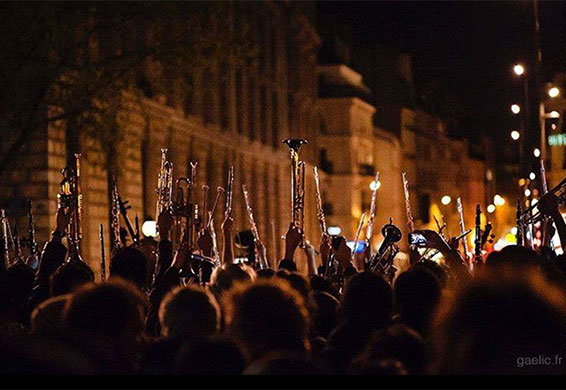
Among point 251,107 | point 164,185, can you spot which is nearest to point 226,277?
point 164,185

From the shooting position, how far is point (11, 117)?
20797 millimetres

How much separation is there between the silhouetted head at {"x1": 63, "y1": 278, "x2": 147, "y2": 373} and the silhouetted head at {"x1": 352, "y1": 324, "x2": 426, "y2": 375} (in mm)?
826

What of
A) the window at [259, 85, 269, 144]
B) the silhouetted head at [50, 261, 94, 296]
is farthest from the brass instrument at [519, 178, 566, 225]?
the window at [259, 85, 269, 144]

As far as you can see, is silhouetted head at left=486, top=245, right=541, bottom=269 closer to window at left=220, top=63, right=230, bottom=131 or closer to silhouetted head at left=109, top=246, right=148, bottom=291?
silhouetted head at left=109, top=246, right=148, bottom=291

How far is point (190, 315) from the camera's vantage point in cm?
545

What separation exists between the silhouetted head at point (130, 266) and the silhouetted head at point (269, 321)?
2.60 metres

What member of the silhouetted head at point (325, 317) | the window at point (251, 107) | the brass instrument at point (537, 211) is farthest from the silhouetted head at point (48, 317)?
the window at point (251, 107)

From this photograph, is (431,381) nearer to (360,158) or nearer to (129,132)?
(129,132)

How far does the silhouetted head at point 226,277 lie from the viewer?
7.30 meters

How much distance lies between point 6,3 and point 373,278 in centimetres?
1548

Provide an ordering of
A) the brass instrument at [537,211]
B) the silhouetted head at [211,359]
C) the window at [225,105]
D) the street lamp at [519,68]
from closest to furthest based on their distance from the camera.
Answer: the silhouetted head at [211,359]
the brass instrument at [537,211]
the street lamp at [519,68]
the window at [225,105]

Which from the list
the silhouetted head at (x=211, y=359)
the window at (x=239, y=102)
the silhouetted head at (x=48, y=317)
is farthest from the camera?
the window at (x=239, y=102)

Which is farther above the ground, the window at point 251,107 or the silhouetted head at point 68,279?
the window at point 251,107

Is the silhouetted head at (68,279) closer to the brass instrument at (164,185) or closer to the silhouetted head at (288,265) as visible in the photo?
the silhouetted head at (288,265)
